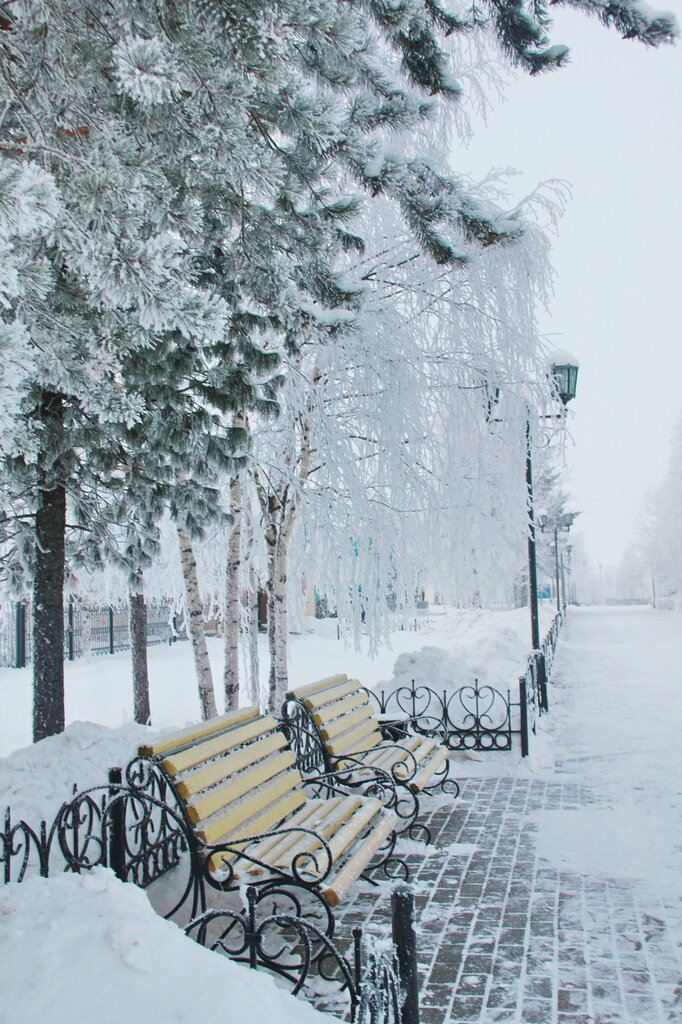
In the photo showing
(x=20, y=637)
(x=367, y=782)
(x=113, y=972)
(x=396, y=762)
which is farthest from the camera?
(x=20, y=637)

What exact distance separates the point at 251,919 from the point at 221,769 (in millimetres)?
1418

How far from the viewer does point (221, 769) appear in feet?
15.4

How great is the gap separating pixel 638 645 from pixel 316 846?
24.9 meters

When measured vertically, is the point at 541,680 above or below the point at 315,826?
below

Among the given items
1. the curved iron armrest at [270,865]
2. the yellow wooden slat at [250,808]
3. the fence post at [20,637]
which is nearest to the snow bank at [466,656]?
the yellow wooden slat at [250,808]

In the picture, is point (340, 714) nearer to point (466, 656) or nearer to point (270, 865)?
point (270, 865)

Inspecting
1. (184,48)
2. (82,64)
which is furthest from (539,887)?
(82,64)

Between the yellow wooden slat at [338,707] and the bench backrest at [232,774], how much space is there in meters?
0.65

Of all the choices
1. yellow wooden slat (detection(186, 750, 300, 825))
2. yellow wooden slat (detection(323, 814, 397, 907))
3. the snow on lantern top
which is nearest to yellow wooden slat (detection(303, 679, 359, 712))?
yellow wooden slat (detection(186, 750, 300, 825))

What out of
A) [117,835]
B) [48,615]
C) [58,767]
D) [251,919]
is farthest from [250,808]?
[48,615]

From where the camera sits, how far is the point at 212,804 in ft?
14.6

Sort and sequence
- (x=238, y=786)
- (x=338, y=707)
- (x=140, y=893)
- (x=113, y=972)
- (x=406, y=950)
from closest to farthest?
(x=406, y=950)
(x=113, y=972)
(x=140, y=893)
(x=238, y=786)
(x=338, y=707)

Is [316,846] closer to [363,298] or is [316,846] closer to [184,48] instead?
[363,298]

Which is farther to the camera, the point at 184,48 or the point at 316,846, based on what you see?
the point at 316,846
